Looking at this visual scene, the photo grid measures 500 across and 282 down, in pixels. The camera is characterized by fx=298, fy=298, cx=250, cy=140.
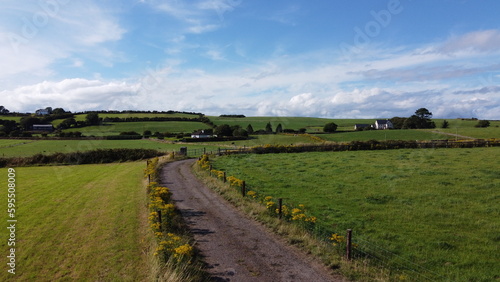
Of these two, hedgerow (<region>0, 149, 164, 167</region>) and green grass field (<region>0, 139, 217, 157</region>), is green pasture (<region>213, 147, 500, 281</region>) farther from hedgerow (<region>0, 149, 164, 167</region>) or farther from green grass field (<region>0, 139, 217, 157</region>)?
green grass field (<region>0, 139, 217, 157</region>)

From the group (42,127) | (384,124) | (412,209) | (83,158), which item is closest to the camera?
(412,209)

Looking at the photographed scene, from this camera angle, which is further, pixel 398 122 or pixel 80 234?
pixel 398 122

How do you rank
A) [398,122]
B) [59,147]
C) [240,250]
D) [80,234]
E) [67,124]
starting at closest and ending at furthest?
[240,250] < [80,234] < [59,147] < [67,124] < [398,122]

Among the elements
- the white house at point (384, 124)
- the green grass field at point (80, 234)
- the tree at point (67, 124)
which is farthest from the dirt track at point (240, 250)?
the white house at point (384, 124)

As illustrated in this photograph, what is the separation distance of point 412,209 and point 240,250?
11.5m

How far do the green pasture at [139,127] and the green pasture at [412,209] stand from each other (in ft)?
312

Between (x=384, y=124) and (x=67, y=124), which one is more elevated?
(x=67, y=124)

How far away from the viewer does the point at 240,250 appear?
13.2 m

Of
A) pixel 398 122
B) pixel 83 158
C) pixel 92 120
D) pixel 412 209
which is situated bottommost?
pixel 412 209

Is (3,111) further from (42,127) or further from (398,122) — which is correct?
(398,122)

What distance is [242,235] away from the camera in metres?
14.9

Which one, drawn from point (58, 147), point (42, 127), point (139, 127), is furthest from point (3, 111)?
point (58, 147)

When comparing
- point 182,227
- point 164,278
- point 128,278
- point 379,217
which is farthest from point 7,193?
point 379,217

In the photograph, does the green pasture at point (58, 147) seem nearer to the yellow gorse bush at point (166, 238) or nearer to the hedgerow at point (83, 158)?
the hedgerow at point (83, 158)
